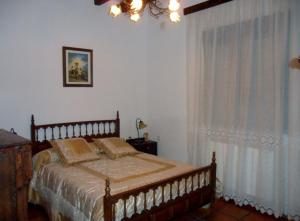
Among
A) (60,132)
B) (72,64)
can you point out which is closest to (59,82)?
(72,64)

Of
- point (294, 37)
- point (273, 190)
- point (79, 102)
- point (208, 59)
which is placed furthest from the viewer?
point (79, 102)

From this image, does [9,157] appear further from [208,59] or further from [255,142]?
[208,59]

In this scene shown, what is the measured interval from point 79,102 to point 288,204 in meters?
3.13

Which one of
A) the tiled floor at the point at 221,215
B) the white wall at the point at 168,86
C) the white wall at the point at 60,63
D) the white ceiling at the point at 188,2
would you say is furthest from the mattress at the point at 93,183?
the white ceiling at the point at 188,2

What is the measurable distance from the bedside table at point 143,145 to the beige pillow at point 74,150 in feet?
3.29

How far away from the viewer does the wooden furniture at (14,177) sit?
1.41 meters

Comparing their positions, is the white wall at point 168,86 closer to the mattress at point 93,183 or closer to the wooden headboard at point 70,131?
the wooden headboard at point 70,131

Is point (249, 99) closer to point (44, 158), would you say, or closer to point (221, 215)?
point (221, 215)

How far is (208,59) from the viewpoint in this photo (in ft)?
12.1

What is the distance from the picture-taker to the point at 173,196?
2.52m

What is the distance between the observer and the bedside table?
4.30 m

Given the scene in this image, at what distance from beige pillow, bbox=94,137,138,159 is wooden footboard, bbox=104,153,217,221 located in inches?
47.4

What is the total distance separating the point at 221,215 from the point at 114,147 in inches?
65.3

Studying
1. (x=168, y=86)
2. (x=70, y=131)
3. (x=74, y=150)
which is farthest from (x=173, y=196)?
(x=168, y=86)
